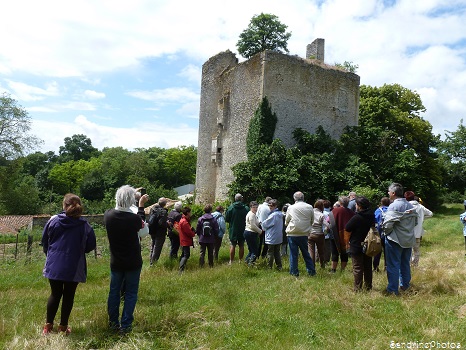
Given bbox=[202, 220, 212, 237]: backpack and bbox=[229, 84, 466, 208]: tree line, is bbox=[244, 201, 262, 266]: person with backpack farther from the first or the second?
bbox=[229, 84, 466, 208]: tree line

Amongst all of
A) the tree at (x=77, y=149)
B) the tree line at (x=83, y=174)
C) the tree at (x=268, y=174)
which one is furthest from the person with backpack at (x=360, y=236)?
the tree at (x=77, y=149)

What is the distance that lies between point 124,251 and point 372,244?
407 cm

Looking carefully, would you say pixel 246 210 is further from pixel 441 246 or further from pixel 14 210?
pixel 14 210

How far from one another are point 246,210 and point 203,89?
768 inches

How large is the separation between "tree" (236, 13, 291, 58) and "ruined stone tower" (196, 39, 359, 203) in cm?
1095

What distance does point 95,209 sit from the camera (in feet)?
134

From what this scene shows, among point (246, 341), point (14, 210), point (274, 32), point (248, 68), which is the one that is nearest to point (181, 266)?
point (246, 341)

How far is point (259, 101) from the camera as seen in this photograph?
21.9 meters

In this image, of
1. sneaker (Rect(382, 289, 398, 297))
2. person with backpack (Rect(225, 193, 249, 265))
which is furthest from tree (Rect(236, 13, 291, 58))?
sneaker (Rect(382, 289, 398, 297))

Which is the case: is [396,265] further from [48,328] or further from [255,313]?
[48,328]

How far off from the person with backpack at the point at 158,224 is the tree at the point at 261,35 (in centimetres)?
3098

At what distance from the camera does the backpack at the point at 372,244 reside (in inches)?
252

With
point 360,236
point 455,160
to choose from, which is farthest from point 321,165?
point 455,160

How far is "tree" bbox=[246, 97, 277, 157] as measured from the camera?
70.4 feet
